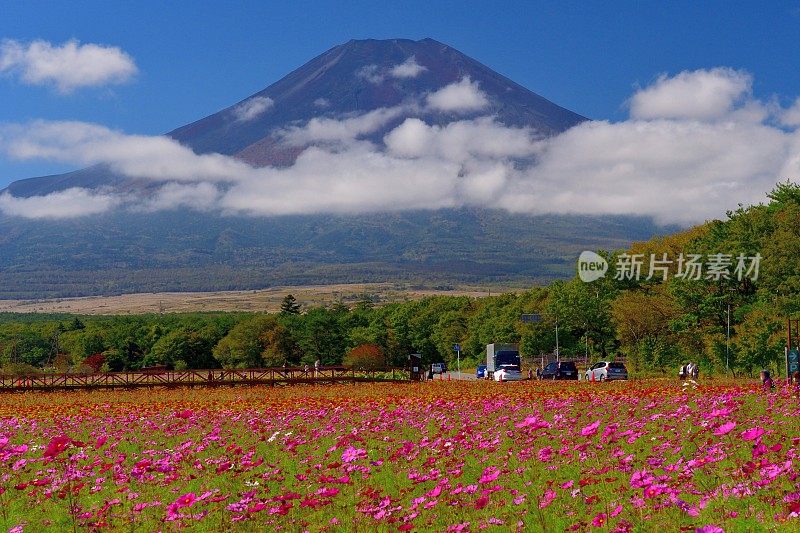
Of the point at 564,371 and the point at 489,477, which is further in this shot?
the point at 564,371

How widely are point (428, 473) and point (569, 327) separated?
263 ft

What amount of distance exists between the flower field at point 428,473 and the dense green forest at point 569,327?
37206 millimetres

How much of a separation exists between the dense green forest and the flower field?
122ft

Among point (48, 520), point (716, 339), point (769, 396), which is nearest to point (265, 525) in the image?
point (48, 520)

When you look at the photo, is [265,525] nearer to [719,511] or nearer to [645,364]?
[719,511]

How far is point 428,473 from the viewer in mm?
9898

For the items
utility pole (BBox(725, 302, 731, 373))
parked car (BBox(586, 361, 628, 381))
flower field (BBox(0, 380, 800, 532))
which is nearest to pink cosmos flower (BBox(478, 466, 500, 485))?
flower field (BBox(0, 380, 800, 532))

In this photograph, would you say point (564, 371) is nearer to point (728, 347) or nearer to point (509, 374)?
point (509, 374)

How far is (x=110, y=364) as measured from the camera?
107 meters

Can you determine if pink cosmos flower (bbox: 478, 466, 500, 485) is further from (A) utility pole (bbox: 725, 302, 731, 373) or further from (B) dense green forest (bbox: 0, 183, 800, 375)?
(A) utility pole (bbox: 725, 302, 731, 373)

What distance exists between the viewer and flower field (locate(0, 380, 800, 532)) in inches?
294

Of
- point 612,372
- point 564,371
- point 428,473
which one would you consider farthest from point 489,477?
point 564,371

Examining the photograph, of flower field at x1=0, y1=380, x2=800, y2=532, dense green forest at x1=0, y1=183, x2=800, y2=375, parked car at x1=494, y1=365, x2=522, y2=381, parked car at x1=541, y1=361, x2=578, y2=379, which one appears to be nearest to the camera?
flower field at x1=0, y1=380, x2=800, y2=532

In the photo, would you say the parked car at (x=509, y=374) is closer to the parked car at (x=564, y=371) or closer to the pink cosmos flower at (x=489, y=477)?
the parked car at (x=564, y=371)
